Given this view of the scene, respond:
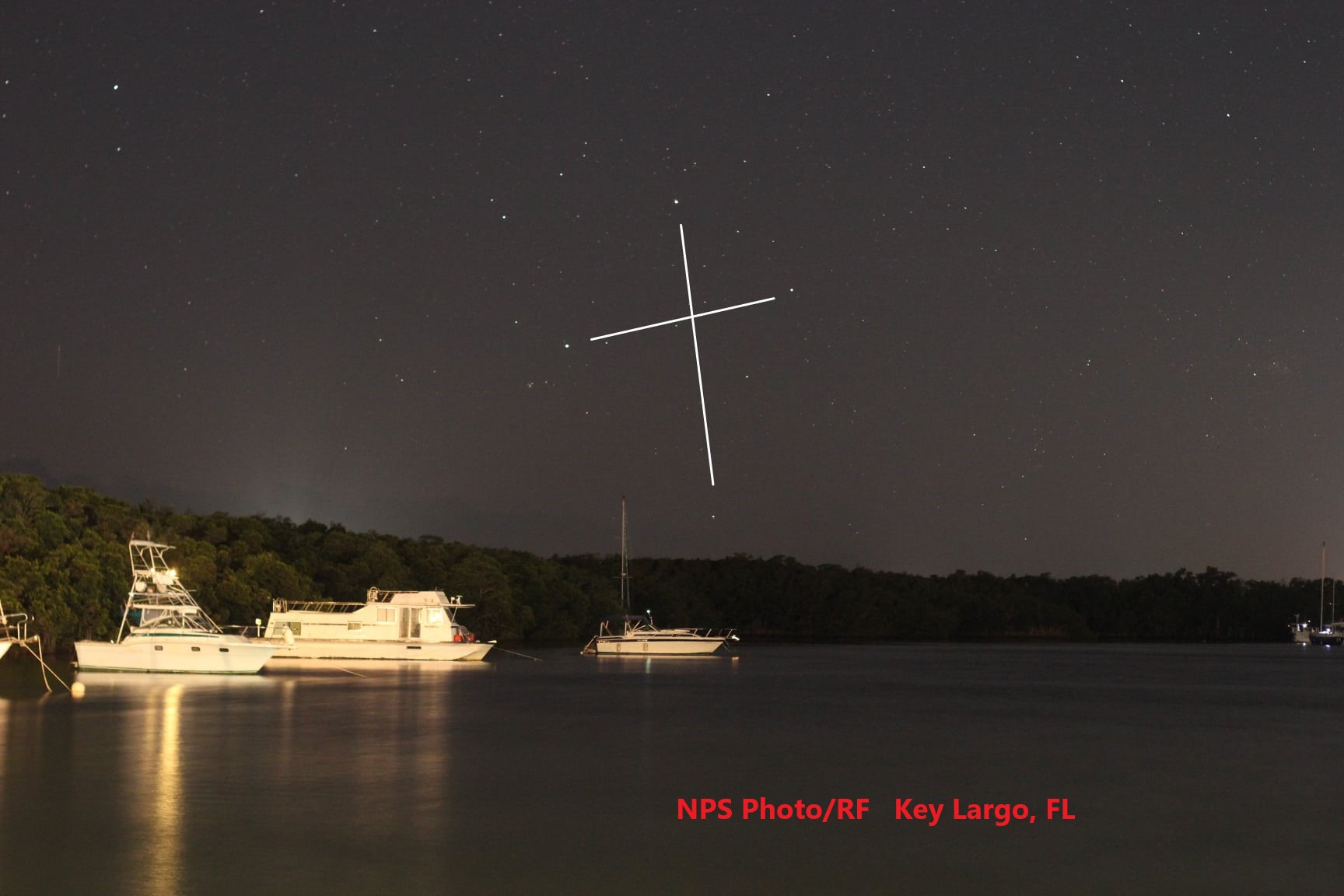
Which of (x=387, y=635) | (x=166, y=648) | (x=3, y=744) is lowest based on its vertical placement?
(x=3, y=744)

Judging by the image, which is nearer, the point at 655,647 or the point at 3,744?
the point at 3,744

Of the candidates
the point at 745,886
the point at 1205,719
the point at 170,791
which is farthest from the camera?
the point at 1205,719

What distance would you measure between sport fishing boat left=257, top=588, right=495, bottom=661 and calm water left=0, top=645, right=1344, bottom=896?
23909 mm

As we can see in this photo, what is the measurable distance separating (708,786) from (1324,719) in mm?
32727

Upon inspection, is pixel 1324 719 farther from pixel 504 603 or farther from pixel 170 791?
pixel 504 603

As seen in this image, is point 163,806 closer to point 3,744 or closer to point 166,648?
point 3,744

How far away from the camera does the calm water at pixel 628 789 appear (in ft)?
64.9

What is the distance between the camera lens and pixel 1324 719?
51312 millimetres

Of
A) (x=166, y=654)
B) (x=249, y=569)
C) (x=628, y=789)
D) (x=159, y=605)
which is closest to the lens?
(x=628, y=789)

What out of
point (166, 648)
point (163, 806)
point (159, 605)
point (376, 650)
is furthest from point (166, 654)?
point (163, 806)

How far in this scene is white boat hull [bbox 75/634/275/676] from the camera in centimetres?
6112

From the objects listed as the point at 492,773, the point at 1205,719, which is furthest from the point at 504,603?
the point at 492,773

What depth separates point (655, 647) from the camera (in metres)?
101

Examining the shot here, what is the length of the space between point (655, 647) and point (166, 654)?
4558 cm
